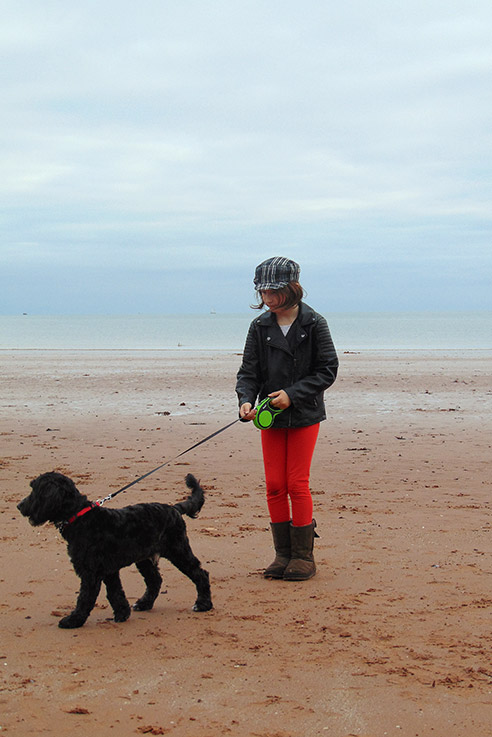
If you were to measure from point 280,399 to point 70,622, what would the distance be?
1.91m

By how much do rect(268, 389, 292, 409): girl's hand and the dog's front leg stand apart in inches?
63.6

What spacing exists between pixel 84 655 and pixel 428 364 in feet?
86.3

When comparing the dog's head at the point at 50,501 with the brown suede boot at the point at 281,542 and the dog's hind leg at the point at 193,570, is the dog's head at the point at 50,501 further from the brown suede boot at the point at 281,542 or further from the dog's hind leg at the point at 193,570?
the brown suede boot at the point at 281,542

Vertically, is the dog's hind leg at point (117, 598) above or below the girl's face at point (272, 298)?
below

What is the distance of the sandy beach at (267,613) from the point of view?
10.7 feet

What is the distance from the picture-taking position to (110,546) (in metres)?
4.30

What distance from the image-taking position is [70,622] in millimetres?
4250

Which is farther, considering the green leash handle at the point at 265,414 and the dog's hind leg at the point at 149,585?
the green leash handle at the point at 265,414

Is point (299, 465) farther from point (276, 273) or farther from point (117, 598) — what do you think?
point (117, 598)

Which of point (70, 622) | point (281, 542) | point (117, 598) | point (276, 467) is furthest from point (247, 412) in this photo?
point (70, 622)

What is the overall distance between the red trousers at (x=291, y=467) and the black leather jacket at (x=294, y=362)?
12 cm

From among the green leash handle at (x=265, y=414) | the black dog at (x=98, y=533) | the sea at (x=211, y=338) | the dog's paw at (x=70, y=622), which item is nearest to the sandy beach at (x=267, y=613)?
the dog's paw at (x=70, y=622)

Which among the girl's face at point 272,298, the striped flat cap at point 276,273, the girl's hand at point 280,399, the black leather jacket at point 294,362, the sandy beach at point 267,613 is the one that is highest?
the striped flat cap at point 276,273

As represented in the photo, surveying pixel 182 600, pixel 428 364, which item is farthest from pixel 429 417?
pixel 428 364
